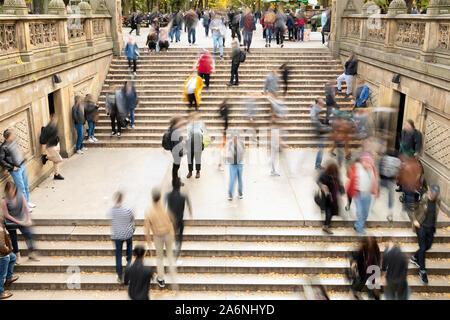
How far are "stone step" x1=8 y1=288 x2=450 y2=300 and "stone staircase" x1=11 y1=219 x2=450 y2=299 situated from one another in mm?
18

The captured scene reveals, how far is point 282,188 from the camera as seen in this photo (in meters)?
11.5

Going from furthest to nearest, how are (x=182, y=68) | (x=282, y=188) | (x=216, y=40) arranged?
(x=216, y=40)
(x=182, y=68)
(x=282, y=188)

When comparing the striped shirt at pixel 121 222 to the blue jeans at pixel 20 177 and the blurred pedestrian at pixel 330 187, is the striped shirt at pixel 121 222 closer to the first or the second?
the blue jeans at pixel 20 177

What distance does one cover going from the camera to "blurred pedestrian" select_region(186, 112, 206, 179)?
1109 centimetres

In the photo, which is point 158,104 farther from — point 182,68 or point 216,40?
point 216,40

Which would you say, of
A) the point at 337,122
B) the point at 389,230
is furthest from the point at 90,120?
the point at 389,230

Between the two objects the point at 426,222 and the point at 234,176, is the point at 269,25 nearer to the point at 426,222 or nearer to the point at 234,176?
the point at 234,176

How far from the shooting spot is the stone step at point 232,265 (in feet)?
28.8

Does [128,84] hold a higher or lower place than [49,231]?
higher

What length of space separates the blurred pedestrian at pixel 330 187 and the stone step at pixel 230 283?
1.36 metres

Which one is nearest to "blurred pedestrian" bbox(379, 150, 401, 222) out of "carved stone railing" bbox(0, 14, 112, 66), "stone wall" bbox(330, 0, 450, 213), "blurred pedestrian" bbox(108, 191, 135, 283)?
"stone wall" bbox(330, 0, 450, 213)

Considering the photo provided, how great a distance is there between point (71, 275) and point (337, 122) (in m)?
7.28

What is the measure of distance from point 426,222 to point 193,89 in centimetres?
920

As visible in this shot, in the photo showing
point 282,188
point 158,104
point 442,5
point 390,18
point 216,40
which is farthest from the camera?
point 216,40
